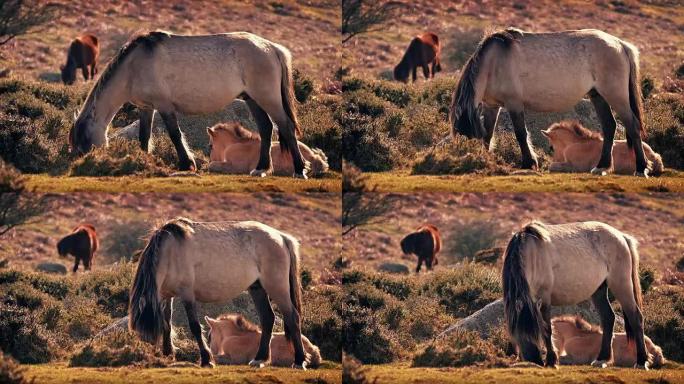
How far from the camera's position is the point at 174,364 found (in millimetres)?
21266

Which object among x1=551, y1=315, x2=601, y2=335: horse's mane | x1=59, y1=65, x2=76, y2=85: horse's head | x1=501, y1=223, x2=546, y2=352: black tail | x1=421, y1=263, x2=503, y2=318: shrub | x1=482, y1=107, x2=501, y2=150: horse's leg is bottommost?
x1=421, y1=263, x2=503, y2=318: shrub

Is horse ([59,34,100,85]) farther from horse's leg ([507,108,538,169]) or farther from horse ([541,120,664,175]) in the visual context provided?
horse's leg ([507,108,538,169])

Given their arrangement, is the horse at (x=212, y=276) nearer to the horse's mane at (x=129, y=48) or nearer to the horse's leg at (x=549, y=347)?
the horse's mane at (x=129, y=48)

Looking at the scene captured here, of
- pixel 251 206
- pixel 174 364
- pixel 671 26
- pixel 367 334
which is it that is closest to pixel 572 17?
→ pixel 671 26

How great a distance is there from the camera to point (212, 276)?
21750mm

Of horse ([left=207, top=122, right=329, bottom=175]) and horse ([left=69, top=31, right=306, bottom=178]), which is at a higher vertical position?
horse ([left=69, top=31, right=306, bottom=178])

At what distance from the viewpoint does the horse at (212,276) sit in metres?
21.2

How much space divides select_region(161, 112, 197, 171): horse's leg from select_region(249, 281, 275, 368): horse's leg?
2.30m

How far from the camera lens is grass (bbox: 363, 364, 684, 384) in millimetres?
20438

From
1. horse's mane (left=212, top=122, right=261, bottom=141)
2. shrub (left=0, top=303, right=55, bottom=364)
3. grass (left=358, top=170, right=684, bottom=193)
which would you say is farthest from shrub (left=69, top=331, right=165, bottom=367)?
grass (left=358, top=170, right=684, bottom=193)

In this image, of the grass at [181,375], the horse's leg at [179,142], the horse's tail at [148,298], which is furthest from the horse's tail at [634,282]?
the horse's leg at [179,142]

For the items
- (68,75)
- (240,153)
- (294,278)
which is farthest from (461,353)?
(68,75)

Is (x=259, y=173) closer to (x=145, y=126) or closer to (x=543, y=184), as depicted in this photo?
(x=145, y=126)

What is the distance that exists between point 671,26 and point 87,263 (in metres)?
15.0
